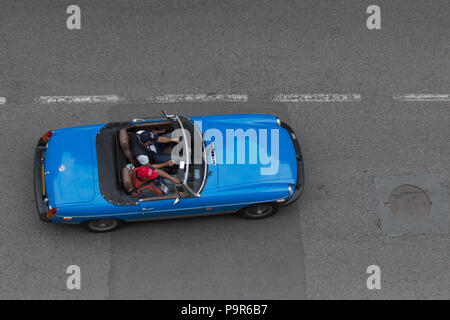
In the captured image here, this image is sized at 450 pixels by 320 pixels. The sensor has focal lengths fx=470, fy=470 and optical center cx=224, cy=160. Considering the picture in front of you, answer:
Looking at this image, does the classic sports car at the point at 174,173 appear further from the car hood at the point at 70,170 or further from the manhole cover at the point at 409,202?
the manhole cover at the point at 409,202

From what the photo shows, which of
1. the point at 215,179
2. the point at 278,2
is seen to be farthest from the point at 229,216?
the point at 278,2

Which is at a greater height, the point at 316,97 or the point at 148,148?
the point at 316,97

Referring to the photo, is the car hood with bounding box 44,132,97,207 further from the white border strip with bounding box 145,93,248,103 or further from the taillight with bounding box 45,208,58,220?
the white border strip with bounding box 145,93,248,103

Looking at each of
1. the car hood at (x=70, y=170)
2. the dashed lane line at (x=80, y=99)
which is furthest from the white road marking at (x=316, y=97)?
the car hood at (x=70, y=170)

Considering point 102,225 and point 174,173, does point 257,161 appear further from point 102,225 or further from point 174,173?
point 102,225

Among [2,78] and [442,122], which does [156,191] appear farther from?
[442,122]

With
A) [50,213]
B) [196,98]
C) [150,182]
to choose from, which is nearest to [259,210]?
[150,182]
